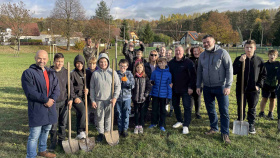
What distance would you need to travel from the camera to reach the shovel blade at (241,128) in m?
4.34

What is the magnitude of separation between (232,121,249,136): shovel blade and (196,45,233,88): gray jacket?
1071 millimetres

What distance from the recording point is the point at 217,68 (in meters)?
3.92

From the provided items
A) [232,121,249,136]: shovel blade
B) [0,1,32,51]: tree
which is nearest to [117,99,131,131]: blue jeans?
[232,121,249,136]: shovel blade

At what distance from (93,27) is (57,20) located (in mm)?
7584

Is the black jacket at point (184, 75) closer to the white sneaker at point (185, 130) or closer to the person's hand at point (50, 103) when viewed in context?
the white sneaker at point (185, 130)

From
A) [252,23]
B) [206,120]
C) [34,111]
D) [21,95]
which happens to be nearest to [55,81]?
[34,111]

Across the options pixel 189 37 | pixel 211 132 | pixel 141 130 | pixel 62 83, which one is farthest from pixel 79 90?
pixel 189 37

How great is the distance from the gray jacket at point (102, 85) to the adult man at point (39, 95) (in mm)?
856

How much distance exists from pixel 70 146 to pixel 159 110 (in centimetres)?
220

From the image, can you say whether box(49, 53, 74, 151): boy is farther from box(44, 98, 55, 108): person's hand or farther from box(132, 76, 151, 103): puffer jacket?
box(132, 76, 151, 103): puffer jacket

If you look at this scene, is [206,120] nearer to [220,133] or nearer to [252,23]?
[220,133]

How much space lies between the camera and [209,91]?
4.20m

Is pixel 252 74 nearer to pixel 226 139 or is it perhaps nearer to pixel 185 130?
pixel 226 139

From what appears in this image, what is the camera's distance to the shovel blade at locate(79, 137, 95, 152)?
378 centimetres
